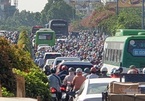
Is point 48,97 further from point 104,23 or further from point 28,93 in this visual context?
point 104,23

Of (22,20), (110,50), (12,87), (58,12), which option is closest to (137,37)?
(110,50)

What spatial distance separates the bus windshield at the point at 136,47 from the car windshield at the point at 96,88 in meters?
12.5

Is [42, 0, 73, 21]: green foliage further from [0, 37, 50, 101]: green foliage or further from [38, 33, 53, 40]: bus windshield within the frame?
[0, 37, 50, 101]: green foliage

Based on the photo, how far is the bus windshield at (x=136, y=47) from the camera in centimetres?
2677

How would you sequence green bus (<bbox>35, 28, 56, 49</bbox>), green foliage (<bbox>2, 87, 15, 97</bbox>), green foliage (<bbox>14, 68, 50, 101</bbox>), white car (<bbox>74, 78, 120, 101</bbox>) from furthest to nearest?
green bus (<bbox>35, 28, 56, 49</bbox>) → green foliage (<bbox>14, 68, 50, 101</bbox>) → white car (<bbox>74, 78, 120, 101</bbox>) → green foliage (<bbox>2, 87, 15, 97</bbox>)

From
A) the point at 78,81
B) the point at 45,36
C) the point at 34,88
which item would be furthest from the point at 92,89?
the point at 45,36

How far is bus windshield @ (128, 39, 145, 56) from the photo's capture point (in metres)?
26.8

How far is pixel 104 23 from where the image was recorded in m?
91.5

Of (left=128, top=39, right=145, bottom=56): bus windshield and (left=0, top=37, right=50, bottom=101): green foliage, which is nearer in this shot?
(left=0, top=37, right=50, bottom=101): green foliage

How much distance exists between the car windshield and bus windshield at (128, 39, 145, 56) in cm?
1252

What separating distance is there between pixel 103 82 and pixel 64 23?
2846 inches

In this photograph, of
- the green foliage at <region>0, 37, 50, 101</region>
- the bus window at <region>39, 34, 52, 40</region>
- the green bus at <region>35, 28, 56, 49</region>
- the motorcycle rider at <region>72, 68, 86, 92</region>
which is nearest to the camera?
the green foliage at <region>0, 37, 50, 101</region>

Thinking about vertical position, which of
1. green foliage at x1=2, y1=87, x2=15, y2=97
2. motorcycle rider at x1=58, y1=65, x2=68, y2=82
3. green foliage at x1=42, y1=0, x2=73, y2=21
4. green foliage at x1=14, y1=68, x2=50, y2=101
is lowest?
green foliage at x1=42, y1=0, x2=73, y2=21

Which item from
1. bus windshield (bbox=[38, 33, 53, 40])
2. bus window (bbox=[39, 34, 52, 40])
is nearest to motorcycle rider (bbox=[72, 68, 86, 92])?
bus windshield (bbox=[38, 33, 53, 40])
